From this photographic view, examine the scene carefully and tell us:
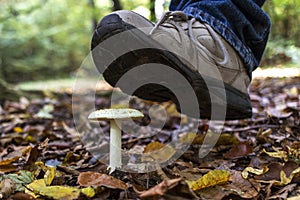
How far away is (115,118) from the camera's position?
1.02 metres

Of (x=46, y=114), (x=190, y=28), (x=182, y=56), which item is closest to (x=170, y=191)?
(x=182, y=56)

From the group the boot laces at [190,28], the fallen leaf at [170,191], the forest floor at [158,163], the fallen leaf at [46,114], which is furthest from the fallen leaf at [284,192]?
the fallen leaf at [46,114]

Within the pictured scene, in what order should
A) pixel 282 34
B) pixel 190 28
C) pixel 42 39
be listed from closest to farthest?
pixel 190 28
pixel 282 34
pixel 42 39

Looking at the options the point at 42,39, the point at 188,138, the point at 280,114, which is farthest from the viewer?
the point at 42,39

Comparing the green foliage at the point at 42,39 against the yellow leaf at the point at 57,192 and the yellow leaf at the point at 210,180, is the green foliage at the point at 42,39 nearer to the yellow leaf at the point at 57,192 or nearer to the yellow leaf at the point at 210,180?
the yellow leaf at the point at 57,192

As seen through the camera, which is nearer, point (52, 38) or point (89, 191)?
point (89, 191)

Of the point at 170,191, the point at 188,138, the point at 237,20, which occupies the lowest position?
the point at 188,138

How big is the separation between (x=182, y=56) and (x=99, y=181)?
1.73ft

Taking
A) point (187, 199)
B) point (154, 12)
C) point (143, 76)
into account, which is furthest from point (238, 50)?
point (154, 12)

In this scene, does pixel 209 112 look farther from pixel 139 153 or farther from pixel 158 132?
pixel 158 132

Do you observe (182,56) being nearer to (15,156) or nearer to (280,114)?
(15,156)

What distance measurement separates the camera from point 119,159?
43.6 inches

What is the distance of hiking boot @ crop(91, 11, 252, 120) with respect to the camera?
1118 millimetres

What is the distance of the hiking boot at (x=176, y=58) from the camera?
1118mm
